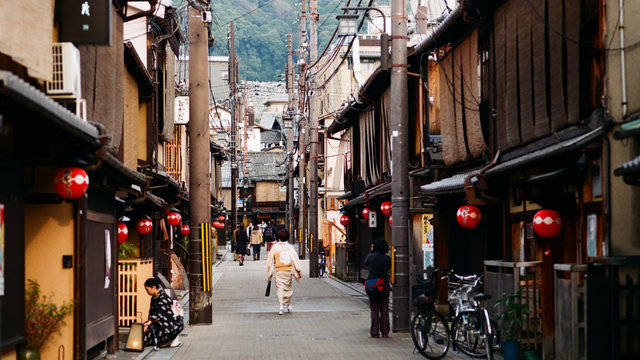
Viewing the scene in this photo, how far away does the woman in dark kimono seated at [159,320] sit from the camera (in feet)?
50.3

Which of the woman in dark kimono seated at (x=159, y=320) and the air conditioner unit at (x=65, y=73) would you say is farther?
the woman in dark kimono seated at (x=159, y=320)

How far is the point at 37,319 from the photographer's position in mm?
10898

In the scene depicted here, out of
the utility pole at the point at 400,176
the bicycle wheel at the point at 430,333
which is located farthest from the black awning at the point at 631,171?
the utility pole at the point at 400,176

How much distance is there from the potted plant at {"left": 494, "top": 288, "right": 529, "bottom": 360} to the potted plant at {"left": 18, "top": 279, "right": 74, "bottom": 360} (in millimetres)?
6692

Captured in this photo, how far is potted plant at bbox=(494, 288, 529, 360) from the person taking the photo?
12773 mm

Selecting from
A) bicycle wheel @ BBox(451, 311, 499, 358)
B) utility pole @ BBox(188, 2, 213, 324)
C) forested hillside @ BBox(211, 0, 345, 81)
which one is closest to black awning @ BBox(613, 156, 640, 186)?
bicycle wheel @ BBox(451, 311, 499, 358)

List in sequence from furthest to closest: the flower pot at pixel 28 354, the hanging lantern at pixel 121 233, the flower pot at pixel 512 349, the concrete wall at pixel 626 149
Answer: the hanging lantern at pixel 121 233 → the flower pot at pixel 512 349 → the concrete wall at pixel 626 149 → the flower pot at pixel 28 354

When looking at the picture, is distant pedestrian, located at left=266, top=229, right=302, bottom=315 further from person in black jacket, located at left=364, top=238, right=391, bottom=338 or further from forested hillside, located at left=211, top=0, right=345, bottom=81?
forested hillside, located at left=211, top=0, right=345, bottom=81

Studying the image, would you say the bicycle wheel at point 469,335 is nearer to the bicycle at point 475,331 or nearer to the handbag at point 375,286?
the bicycle at point 475,331

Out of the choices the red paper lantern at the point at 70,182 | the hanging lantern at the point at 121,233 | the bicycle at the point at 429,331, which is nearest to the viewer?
the red paper lantern at the point at 70,182

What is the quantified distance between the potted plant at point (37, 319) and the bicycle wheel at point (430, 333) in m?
6.10

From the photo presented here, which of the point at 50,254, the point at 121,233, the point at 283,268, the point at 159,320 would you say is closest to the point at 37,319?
the point at 50,254

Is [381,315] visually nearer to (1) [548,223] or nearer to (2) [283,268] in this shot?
(1) [548,223]

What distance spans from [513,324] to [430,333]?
199cm
